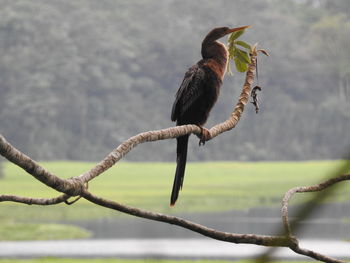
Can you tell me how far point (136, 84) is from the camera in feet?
77.3

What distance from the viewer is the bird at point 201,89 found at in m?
1.59

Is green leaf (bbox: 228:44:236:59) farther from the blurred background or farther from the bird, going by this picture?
the blurred background

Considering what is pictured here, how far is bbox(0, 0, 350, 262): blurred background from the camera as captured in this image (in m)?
21.7

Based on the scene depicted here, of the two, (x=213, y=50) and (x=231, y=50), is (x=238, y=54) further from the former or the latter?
(x=213, y=50)

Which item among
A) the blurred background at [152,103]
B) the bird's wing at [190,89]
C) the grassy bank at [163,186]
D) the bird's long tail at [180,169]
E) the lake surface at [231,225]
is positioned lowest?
the bird's long tail at [180,169]

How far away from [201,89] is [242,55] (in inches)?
24.2

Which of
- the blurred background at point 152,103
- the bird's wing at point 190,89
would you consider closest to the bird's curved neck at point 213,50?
the bird's wing at point 190,89

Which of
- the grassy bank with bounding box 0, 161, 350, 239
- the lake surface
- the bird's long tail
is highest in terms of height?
the grassy bank with bounding box 0, 161, 350, 239

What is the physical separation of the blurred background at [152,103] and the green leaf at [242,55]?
18.0 meters

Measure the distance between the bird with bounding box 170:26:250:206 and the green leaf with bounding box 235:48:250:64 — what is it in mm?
220

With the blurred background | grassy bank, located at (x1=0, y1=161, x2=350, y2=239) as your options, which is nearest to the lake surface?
the blurred background

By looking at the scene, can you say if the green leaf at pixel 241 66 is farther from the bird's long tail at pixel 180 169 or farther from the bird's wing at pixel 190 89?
the bird's wing at pixel 190 89

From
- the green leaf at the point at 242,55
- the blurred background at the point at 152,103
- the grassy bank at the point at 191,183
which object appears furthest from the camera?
the blurred background at the point at 152,103

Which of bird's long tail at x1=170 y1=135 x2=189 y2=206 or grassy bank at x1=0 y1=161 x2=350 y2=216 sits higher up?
grassy bank at x1=0 y1=161 x2=350 y2=216
